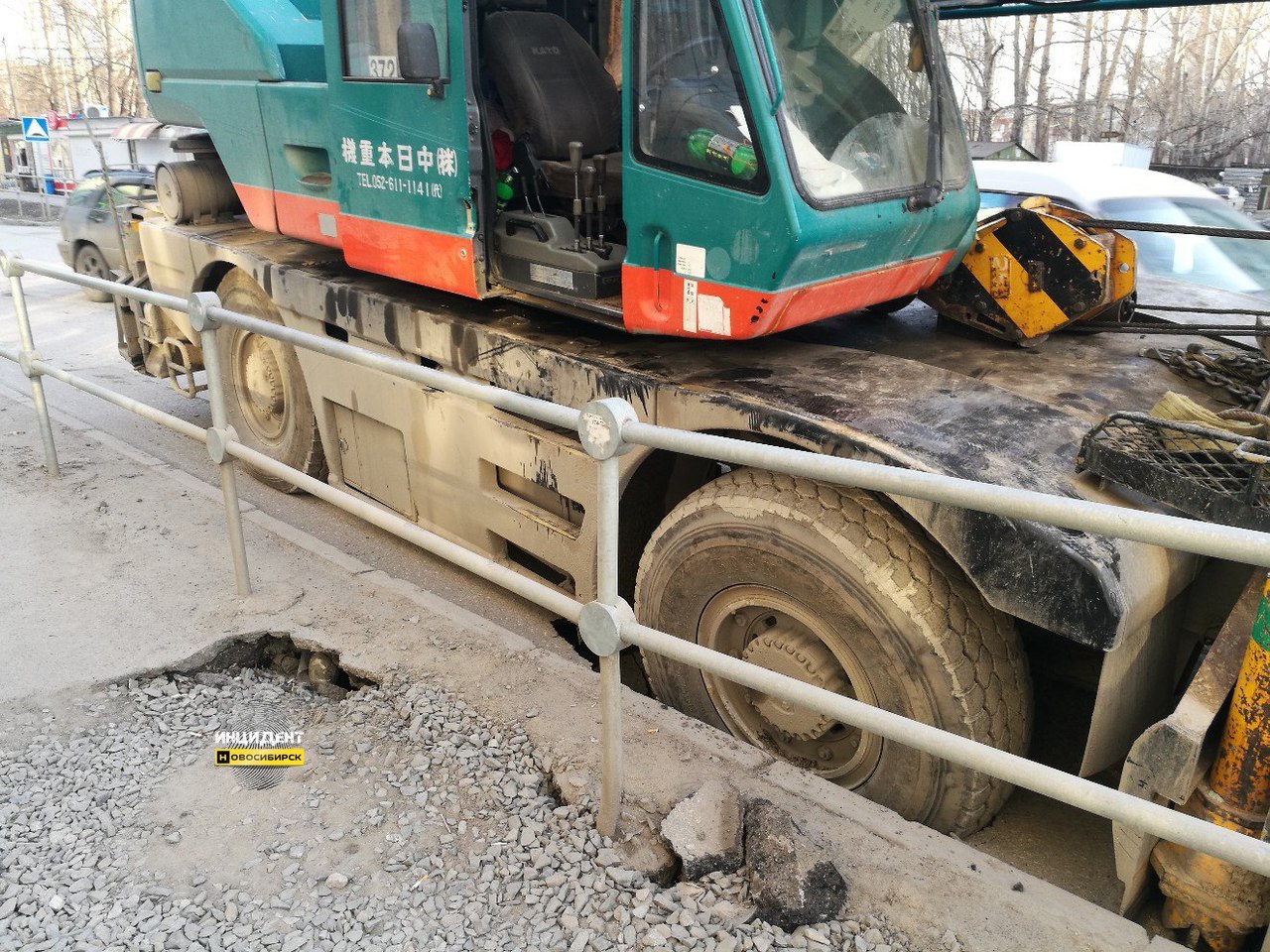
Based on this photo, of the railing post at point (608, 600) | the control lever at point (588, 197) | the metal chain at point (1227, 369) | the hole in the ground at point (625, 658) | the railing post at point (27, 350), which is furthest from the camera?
the railing post at point (27, 350)

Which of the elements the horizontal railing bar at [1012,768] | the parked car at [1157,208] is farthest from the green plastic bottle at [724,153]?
the parked car at [1157,208]

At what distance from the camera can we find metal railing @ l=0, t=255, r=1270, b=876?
62.9 inches

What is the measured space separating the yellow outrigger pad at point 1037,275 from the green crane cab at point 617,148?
0.20 m

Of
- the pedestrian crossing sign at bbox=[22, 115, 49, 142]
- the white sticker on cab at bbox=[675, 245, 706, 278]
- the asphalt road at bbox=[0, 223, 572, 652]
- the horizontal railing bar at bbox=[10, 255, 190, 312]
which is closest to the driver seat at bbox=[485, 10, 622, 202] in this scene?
the white sticker on cab at bbox=[675, 245, 706, 278]

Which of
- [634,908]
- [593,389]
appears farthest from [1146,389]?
[634,908]

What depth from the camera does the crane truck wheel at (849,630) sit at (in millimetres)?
2801

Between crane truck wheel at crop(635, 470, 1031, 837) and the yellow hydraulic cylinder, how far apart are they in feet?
1.89

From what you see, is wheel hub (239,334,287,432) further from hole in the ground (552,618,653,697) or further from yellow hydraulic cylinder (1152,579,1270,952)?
yellow hydraulic cylinder (1152,579,1270,952)

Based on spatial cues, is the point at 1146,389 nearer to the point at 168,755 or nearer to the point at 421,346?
the point at 421,346

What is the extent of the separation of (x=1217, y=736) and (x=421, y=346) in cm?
331

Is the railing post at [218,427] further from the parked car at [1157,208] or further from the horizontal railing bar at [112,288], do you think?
the parked car at [1157,208]

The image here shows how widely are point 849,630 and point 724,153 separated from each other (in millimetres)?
1519

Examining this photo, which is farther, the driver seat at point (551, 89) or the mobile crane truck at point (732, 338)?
the driver seat at point (551, 89)

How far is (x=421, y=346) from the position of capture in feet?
14.5
